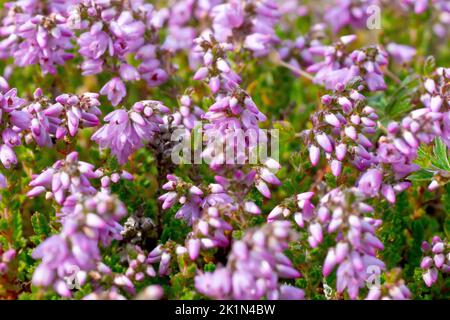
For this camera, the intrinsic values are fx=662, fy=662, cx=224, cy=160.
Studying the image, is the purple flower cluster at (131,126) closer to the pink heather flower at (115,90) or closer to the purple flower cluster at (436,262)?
the pink heather flower at (115,90)

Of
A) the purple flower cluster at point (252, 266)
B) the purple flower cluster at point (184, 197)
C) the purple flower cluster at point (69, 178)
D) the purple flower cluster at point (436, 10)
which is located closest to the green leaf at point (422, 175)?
the purple flower cluster at point (184, 197)

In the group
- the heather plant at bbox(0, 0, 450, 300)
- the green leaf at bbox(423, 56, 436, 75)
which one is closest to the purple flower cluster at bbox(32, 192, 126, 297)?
the heather plant at bbox(0, 0, 450, 300)

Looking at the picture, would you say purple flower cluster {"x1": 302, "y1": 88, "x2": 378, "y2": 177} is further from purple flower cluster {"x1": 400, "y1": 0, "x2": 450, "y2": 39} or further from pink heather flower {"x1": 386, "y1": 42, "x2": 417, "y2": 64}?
purple flower cluster {"x1": 400, "y1": 0, "x2": 450, "y2": 39}

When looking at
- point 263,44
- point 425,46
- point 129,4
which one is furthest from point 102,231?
point 425,46

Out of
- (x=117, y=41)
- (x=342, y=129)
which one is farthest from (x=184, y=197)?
(x=117, y=41)

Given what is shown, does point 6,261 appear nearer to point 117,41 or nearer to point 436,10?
point 117,41

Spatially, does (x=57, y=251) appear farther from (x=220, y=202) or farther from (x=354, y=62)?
(x=354, y=62)
